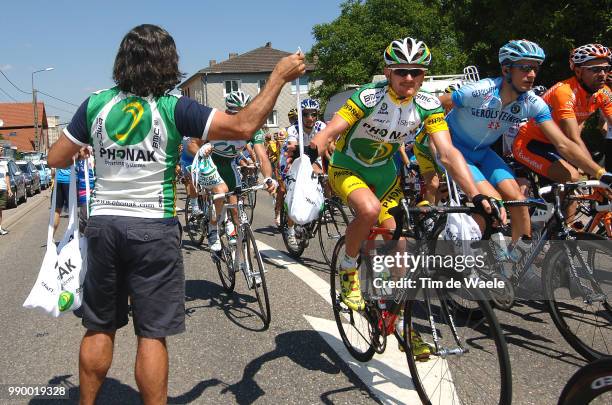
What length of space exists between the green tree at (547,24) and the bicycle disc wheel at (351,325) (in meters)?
15.0

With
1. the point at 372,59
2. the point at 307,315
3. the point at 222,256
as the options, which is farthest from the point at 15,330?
the point at 372,59

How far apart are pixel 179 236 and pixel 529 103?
3.35 meters

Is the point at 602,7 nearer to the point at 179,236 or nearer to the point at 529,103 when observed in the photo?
the point at 529,103

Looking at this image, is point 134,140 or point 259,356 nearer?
point 134,140

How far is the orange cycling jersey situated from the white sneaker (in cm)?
345

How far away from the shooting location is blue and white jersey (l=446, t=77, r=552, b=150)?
4.68 metres

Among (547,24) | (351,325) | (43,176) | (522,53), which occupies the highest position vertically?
(547,24)

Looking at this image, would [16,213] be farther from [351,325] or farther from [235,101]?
[351,325]

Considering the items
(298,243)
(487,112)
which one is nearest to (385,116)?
(487,112)

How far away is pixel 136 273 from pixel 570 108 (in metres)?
4.41

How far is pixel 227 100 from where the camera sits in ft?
21.0

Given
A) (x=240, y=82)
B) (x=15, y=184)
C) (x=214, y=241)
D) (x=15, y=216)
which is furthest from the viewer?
(x=240, y=82)

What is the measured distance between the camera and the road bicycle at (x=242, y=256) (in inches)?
195

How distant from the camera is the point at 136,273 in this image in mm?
2621
